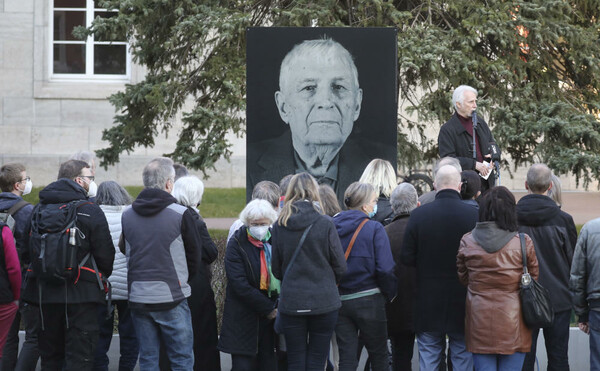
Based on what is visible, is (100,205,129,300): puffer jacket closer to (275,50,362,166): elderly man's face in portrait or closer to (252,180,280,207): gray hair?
(252,180,280,207): gray hair

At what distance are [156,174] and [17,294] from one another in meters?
1.39

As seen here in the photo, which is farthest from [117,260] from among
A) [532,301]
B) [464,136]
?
[464,136]

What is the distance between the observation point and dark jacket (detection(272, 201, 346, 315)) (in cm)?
598

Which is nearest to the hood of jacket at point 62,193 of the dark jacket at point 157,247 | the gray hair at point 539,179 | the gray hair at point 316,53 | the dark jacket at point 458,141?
the dark jacket at point 157,247

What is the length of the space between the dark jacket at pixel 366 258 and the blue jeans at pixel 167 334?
1189 millimetres

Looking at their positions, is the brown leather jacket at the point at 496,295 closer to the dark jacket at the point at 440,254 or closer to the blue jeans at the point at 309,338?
the dark jacket at the point at 440,254

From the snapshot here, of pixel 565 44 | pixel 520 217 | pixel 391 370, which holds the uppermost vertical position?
pixel 565 44

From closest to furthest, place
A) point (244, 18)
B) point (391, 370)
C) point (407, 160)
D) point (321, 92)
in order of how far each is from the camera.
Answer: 1. point (391, 370)
2. point (321, 92)
3. point (244, 18)
4. point (407, 160)

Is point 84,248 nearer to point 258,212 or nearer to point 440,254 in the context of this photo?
point 258,212

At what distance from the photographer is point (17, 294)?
Answer: 6.56 metres

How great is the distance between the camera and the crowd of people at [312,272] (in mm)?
5996

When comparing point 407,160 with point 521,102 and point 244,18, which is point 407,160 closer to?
point 521,102

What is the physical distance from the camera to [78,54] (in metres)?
21.0

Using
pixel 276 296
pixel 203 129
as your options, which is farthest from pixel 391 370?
pixel 203 129
